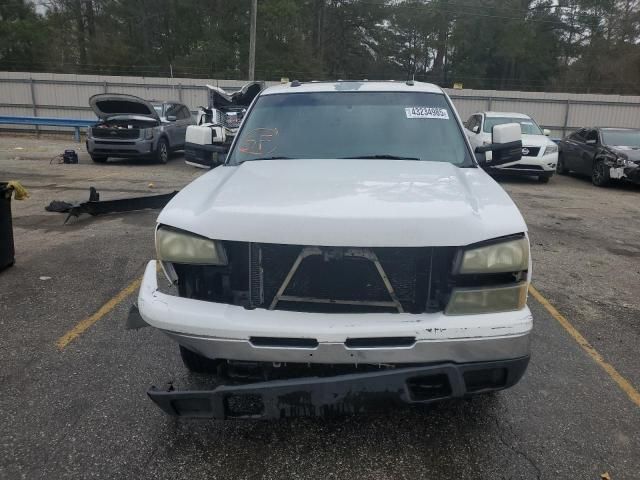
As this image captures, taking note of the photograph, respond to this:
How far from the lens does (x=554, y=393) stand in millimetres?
3320

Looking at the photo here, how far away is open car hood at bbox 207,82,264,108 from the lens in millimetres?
13570

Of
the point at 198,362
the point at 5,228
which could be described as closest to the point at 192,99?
the point at 5,228

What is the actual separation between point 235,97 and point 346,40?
36.4 metres

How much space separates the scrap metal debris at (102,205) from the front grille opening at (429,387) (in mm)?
6695

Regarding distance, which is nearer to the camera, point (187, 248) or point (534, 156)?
point (187, 248)

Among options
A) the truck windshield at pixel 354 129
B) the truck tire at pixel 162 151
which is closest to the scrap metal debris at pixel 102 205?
the truck windshield at pixel 354 129

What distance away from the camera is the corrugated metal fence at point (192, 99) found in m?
25.2

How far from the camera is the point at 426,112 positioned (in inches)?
157

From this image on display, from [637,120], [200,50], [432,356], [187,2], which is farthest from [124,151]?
[187,2]

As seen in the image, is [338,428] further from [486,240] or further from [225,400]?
[486,240]

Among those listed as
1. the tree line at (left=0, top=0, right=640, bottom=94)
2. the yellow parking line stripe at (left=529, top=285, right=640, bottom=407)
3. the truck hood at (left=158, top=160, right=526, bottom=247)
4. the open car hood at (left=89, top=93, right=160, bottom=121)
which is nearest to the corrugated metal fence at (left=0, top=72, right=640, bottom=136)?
the tree line at (left=0, top=0, right=640, bottom=94)

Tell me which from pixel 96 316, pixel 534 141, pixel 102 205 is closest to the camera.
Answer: pixel 96 316

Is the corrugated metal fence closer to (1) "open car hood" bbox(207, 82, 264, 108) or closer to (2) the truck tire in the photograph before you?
(2) the truck tire

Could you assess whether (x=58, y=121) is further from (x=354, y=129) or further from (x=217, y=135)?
(x=354, y=129)
